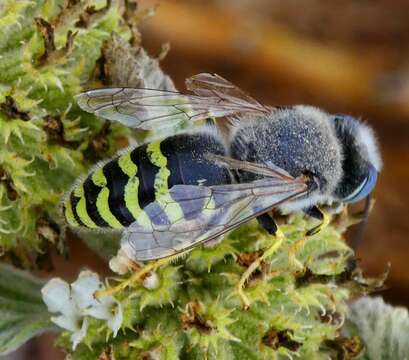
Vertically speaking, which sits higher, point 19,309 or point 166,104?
point 166,104

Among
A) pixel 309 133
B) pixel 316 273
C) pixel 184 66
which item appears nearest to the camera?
pixel 309 133

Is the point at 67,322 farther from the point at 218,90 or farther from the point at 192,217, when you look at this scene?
the point at 218,90

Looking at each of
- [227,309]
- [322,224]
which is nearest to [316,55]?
[322,224]

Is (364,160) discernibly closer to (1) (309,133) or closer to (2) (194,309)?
(1) (309,133)

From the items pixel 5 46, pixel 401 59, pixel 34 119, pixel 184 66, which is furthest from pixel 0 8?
pixel 401 59

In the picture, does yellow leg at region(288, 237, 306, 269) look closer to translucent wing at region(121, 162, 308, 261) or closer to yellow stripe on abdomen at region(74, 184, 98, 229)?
translucent wing at region(121, 162, 308, 261)

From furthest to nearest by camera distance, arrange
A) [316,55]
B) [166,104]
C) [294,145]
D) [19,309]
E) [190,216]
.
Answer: [316,55] < [19,309] < [166,104] < [294,145] < [190,216]

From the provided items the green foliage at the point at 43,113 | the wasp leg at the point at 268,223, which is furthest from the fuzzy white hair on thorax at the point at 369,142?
the green foliage at the point at 43,113
